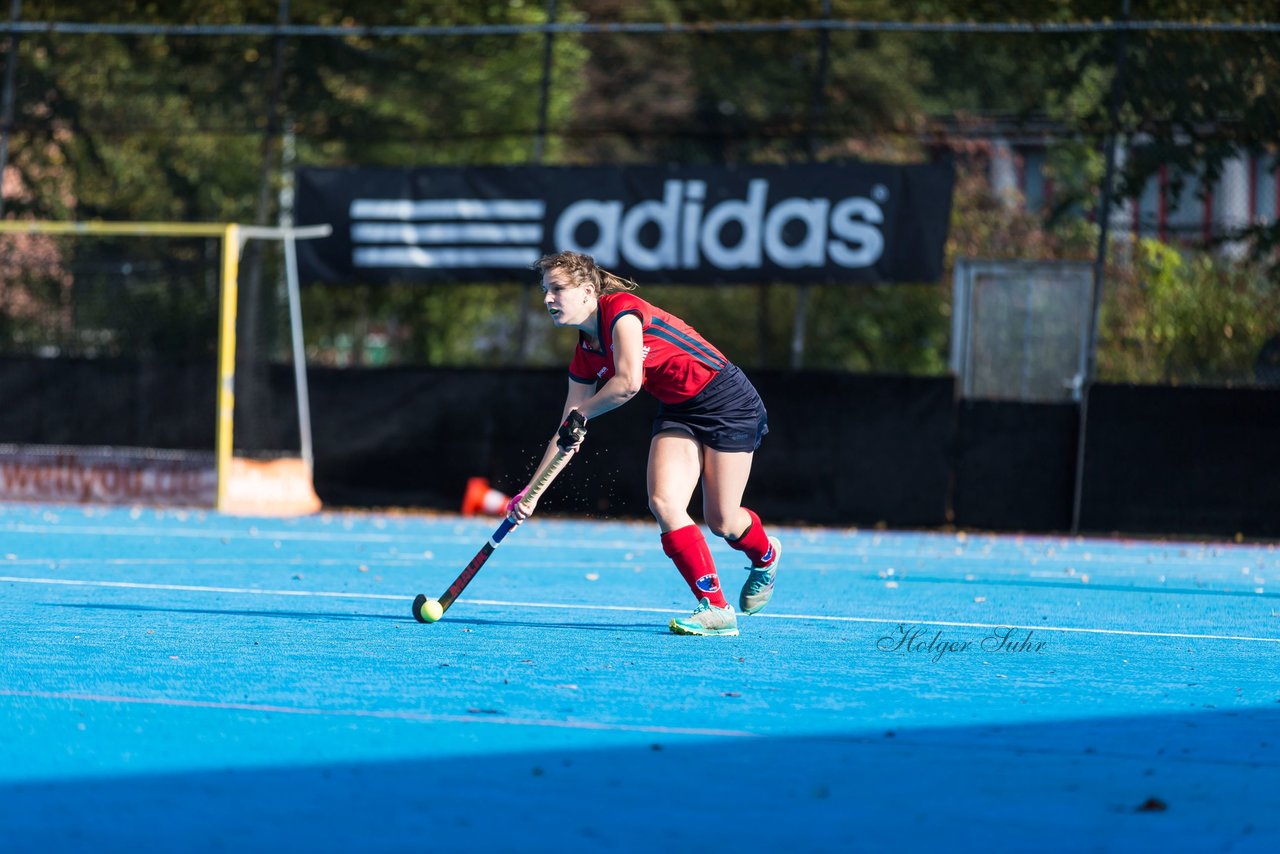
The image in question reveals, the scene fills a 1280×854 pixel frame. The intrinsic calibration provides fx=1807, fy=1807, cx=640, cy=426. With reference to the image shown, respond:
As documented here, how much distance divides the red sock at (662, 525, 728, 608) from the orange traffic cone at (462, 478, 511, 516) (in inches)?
359

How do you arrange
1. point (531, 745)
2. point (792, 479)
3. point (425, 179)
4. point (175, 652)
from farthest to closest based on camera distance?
point (425, 179)
point (792, 479)
point (175, 652)
point (531, 745)

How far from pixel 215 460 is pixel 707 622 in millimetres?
10230

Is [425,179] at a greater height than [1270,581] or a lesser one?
greater

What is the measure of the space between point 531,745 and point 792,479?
11268 millimetres

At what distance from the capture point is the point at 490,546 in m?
8.35

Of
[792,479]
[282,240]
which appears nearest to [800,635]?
[792,479]

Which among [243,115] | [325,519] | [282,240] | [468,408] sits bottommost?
[325,519]

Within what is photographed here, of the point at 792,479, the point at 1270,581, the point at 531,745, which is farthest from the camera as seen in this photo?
the point at 792,479

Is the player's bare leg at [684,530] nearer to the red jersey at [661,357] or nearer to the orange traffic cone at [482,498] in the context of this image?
the red jersey at [661,357]

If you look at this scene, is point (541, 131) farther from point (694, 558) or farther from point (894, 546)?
point (694, 558)

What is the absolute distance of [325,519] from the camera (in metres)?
16.9

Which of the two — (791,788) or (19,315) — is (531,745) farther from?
(19,315)

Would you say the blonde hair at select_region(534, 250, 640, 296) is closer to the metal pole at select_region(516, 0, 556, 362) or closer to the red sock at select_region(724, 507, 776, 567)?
the red sock at select_region(724, 507, 776, 567)

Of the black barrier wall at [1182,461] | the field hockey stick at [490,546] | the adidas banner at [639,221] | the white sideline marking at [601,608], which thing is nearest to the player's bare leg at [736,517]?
the white sideline marking at [601,608]
